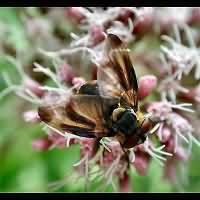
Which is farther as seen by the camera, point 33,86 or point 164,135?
point 33,86

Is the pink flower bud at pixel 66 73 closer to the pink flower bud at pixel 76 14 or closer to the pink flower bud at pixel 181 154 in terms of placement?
the pink flower bud at pixel 76 14

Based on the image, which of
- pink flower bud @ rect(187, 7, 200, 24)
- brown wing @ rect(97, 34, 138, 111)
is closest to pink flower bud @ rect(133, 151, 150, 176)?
brown wing @ rect(97, 34, 138, 111)

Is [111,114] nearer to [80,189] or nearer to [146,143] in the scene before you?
[146,143]

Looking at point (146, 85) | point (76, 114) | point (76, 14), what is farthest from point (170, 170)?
point (76, 114)

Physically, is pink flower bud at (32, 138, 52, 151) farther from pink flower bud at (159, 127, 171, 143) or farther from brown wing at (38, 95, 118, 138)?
brown wing at (38, 95, 118, 138)

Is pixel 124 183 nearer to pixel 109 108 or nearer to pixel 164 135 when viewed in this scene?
pixel 164 135
